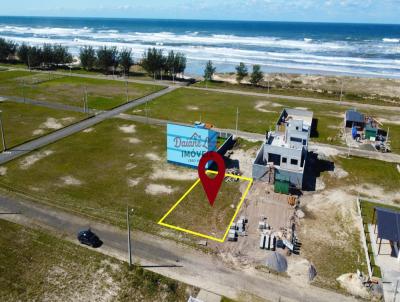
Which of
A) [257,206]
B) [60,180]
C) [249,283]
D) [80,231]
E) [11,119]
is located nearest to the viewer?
[249,283]

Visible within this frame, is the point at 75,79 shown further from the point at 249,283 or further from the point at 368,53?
the point at 368,53

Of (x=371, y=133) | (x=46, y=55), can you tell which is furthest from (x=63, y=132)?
(x=46, y=55)

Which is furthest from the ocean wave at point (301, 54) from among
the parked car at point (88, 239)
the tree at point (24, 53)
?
the parked car at point (88, 239)

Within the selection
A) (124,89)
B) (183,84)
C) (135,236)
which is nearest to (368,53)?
(183,84)

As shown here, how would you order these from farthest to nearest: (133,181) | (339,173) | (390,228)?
(339,173) < (133,181) < (390,228)

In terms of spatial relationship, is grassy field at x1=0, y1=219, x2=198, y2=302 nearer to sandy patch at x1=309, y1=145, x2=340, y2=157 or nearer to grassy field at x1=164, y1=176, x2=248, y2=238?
grassy field at x1=164, y1=176, x2=248, y2=238

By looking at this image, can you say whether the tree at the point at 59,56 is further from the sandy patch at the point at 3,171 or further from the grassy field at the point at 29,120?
the sandy patch at the point at 3,171

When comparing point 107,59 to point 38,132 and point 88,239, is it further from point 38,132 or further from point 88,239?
point 88,239
